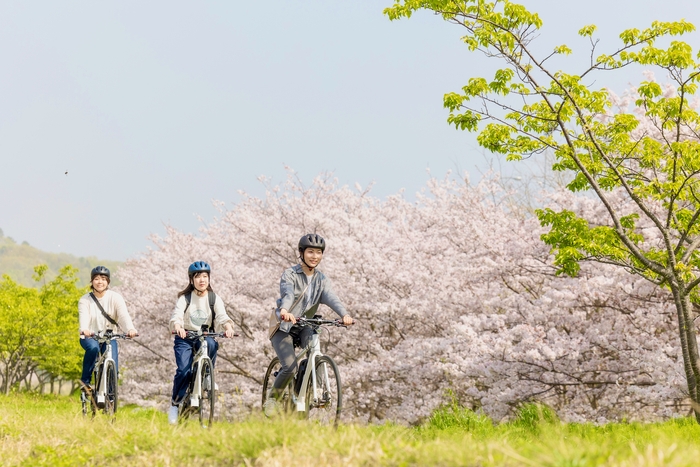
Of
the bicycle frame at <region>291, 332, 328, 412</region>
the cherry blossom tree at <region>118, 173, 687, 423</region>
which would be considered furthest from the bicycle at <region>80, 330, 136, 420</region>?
the cherry blossom tree at <region>118, 173, 687, 423</region>

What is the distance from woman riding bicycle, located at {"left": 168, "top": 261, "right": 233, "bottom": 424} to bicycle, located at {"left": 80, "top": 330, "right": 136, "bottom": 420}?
0.98 meters

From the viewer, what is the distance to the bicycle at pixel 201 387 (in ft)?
24.3

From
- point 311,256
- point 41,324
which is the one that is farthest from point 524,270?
point 41,324

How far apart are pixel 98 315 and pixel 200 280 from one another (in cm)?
193

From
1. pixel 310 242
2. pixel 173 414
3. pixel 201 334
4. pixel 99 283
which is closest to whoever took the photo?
pixel 310 242

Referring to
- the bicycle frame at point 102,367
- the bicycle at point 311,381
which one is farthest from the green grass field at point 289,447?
the bicycle frame at point 102,367

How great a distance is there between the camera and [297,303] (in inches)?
276

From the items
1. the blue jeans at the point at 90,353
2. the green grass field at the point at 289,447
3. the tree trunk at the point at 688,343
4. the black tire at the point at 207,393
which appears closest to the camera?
the green grass field at the point at 289,447

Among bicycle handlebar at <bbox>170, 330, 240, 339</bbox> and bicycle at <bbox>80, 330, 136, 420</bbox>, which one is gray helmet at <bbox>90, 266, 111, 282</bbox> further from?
bicycle handlebar at <bbox>170, 330, 240, 339</bbox>

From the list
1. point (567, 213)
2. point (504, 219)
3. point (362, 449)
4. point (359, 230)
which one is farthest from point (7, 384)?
point (362, 449)

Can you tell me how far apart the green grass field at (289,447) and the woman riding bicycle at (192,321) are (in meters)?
1.14

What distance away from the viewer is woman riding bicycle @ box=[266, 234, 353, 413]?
6863mm

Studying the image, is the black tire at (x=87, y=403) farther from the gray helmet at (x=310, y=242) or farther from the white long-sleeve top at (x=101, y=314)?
the gray helmet at (x=310, y=242)

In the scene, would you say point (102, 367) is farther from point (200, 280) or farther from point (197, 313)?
point (200, 280)
